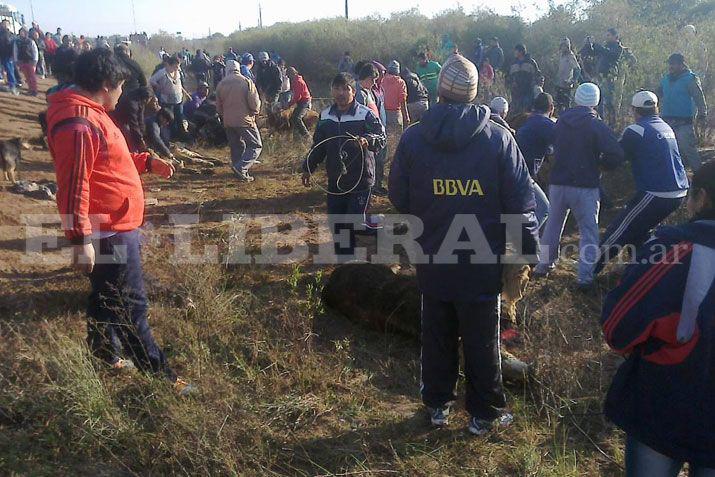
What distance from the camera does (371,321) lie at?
4.57 metres

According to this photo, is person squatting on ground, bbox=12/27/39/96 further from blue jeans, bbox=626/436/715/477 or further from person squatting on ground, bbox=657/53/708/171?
blue jeans, bbox=626/436/715/477

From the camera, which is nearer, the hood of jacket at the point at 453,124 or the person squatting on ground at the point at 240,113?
the hood of jacket at the point at 453,124

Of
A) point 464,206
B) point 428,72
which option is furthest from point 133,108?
point 428,72

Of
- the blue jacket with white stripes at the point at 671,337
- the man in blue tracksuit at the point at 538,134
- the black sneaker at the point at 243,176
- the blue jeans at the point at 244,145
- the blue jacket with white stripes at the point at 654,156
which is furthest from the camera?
the black sneaker at the point at 243,176

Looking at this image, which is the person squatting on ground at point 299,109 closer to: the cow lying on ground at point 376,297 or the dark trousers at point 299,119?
the dark trousers at point 299,119

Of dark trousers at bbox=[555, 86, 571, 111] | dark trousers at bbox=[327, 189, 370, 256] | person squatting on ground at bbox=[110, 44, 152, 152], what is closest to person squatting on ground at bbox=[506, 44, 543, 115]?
dark trousers at bbox=[555, 86, 571, 111]

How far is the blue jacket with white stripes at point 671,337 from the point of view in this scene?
178cm

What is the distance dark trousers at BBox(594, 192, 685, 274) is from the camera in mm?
5062

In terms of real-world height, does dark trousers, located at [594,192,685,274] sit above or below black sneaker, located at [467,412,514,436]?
above

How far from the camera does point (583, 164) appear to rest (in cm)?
519

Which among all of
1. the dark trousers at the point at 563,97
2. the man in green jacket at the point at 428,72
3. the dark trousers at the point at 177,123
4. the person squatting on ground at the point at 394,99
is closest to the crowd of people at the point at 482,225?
the person squatting on ground at the point at 394,99

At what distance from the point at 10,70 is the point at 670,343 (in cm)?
1927

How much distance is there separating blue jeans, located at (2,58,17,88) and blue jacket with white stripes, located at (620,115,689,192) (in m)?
17.4

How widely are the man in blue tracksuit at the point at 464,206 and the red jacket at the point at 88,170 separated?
1428 millimetres
